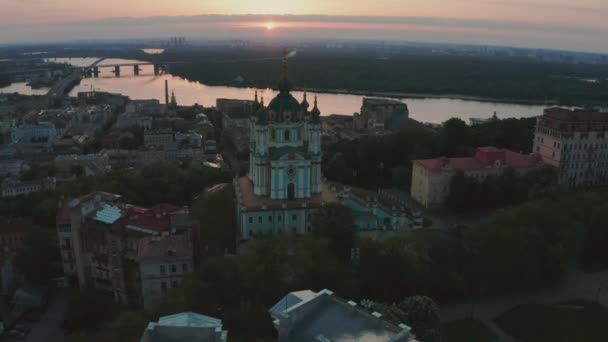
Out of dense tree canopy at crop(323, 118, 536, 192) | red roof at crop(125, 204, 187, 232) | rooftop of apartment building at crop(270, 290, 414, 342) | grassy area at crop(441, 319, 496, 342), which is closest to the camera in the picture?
rooftop of apartment building at crop(270, 290, 414, 342)

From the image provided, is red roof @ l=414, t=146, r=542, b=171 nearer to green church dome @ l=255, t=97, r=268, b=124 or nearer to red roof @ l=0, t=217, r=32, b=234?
green church dome @ l=255, t=97, r=268, b=124

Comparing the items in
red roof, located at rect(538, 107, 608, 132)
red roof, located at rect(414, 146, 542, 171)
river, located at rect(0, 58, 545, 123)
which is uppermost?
red roof, located at rect(538, 107, 608, 132)

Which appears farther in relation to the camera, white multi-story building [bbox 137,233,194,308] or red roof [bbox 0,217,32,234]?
red roof [bbox 0,217,32,234]

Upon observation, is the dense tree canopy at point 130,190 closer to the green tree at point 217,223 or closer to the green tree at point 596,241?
the green tree at point 217,223

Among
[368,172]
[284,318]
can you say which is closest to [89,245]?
[284,318]

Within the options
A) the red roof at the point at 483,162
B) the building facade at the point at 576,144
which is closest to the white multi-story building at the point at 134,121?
the red roof at the point at 483,162

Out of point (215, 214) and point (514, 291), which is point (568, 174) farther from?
point (215, 214)

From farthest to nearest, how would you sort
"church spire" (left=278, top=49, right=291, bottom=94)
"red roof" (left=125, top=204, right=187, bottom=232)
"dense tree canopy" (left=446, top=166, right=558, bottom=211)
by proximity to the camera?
"dense tree canopy" (left=446, top=166, right=558, bottom=211) < "church spire" (left=278, top=49, right=291, bottom=94) < "red roof" (left=125, top=204, right=187, bottom=232)

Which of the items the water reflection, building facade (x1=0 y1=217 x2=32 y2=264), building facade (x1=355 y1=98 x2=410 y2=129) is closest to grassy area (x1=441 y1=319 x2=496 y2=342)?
building facade (x1=0 y1=217 x2=32 y2=264)
